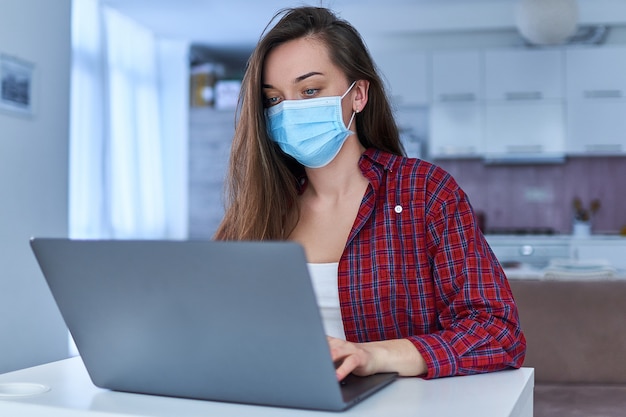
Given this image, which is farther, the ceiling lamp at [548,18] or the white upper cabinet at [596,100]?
the white upper cabinet at [596,100]

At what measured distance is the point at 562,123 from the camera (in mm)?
6305

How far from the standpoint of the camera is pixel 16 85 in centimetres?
350

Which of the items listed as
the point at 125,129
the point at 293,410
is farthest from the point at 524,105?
the point at 293,410

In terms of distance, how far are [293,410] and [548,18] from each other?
4362 millimetres

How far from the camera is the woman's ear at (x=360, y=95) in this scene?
176cm

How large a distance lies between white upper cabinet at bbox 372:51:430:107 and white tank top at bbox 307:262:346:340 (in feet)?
16.7

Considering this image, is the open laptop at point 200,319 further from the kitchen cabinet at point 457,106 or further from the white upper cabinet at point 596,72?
the white upper cabinet at point 596,72

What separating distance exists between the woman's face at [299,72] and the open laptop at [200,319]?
789mm

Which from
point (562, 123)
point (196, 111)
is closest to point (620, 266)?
point (562, 123)

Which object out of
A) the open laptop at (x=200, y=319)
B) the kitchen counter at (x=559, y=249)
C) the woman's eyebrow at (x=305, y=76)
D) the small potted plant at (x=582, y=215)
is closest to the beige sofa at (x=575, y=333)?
the woman's eyebrow at (x=305, y=76)

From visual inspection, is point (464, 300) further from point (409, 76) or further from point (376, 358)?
point (409, 76)

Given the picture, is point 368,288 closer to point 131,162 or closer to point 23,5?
point 23,5

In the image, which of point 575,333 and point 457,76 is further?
point 457,76

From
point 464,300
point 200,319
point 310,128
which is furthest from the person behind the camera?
point 310,128
